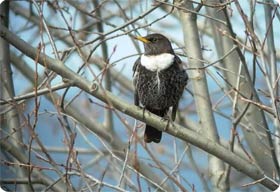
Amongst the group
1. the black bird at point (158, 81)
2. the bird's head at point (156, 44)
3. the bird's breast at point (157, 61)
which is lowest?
the black bird at point (158, 81)

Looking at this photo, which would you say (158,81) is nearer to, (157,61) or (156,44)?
Answer: (157,61)

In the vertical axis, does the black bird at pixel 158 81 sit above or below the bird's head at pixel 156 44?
below

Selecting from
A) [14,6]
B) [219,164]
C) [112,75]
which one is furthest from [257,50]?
[14,6]

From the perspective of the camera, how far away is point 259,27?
3918 millimetres

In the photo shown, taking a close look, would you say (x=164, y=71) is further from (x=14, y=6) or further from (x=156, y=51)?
(x=14, y=6)

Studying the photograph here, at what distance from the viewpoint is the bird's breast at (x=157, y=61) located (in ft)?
10.4

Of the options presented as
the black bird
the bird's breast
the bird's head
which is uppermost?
the bird's head

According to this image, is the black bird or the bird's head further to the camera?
the bird's head

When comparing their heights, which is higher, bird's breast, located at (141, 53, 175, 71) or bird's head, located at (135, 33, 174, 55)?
bird's head, located at (135, 33, 174, 55)

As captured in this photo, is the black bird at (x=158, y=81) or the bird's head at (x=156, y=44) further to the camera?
the bird's head at (x=156, y=44)

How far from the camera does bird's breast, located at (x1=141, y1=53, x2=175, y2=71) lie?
10.4ft

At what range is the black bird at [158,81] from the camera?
317 cm

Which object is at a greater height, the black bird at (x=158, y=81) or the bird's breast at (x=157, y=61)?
the bird's breast at (x=157, y=61)

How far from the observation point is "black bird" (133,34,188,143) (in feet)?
10.4
